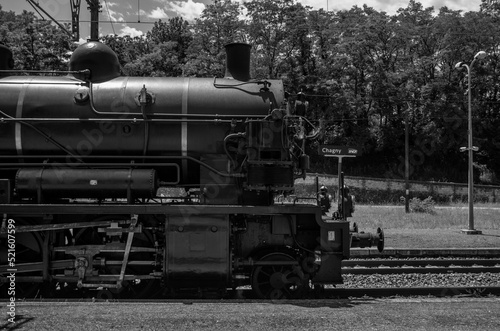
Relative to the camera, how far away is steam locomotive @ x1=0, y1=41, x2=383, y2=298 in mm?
7465

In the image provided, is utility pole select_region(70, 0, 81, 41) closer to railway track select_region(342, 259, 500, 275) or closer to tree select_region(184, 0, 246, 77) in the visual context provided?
railway track select_region(342, 259, 500, 275)

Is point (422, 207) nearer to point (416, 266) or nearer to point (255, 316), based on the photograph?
point (416, 266)

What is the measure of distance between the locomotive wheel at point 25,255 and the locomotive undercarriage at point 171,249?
0.02m

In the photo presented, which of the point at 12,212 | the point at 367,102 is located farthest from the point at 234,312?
the point at 367,102

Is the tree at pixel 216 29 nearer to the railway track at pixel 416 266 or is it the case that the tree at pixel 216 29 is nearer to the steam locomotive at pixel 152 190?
the railway track at pixel 416 266

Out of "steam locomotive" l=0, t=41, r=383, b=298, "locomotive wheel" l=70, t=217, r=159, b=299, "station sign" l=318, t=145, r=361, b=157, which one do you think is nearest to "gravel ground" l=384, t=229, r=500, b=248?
"station sign" l=318, t=145, r=361, b=157

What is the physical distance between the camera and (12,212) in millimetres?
7344

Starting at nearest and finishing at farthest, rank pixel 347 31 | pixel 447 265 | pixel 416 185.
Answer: pixel 447 265 < pixel 416 185 < pixel 347 31

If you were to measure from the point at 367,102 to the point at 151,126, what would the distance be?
4298 cm

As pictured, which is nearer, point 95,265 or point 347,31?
point 95,265

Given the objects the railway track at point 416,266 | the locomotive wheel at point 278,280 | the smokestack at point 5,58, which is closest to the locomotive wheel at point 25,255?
the smokestack at point 5,58

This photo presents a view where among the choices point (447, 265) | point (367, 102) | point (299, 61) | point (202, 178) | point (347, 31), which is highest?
point (347, 31)

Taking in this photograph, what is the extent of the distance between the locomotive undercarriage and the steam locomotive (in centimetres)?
2

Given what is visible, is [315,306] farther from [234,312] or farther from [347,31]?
[347,31]
